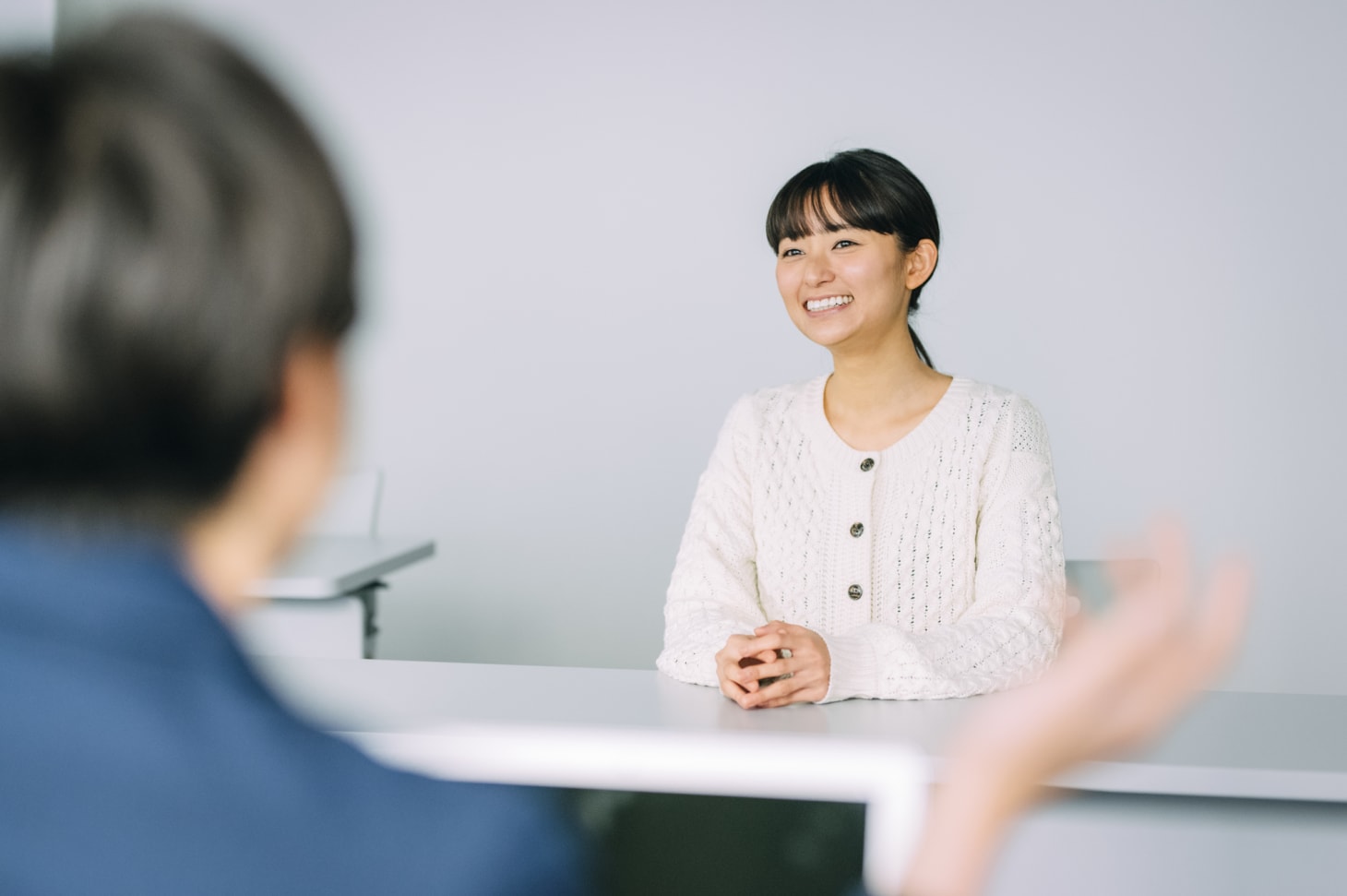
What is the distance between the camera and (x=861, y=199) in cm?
196

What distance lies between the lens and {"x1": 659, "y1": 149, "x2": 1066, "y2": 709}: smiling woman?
1759mm

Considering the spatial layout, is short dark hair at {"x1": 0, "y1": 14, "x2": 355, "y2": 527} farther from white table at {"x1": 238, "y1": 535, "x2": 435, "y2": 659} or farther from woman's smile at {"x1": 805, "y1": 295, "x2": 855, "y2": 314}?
white table at {"x1": 238, "y1": 535, "x2": 435, "y2": 659}

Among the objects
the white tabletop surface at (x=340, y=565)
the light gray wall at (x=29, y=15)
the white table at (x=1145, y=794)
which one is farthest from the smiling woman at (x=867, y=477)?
the light gray wall at (x=29, y=15)

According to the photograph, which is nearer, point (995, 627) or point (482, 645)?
point (995, 627)

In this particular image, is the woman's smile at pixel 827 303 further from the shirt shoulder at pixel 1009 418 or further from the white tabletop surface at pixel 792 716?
the white tabletop surface at pixel 792 716

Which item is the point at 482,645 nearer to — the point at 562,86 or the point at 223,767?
the point at 562,86

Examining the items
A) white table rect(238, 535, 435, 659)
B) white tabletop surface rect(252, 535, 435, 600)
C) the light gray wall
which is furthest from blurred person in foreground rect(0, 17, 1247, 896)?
the light gray wall

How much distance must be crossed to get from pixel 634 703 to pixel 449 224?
3.10 meters

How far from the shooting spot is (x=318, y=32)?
13.8 feet

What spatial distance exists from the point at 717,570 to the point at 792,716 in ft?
1.56

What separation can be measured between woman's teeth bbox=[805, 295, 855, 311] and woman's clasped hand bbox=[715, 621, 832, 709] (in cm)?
74

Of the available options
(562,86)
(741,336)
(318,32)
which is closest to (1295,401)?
(741,336)

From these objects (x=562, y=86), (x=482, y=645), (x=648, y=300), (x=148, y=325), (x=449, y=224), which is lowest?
(x=482, y=645)

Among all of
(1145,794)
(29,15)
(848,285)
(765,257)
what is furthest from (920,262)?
(29,15)
